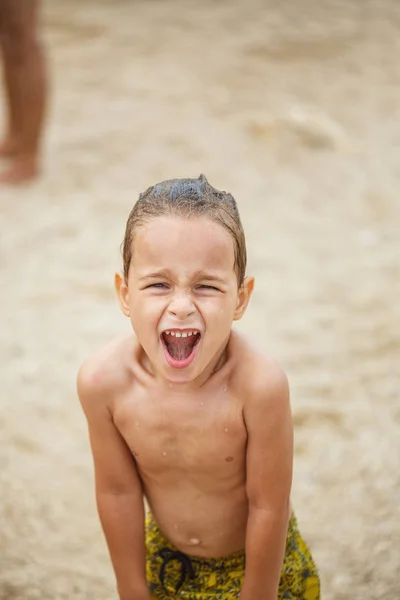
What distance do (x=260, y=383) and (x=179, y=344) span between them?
0.56 feet

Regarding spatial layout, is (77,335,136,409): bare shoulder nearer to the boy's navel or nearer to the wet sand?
the boy's navel

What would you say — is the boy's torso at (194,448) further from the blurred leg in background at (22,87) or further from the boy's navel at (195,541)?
the blurred leg in background at (22,87)

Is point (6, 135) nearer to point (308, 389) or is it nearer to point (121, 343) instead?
point (308, 389)

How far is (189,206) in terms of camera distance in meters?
1.52

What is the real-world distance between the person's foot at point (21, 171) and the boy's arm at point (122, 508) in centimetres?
295

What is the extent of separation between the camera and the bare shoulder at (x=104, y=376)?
1.68m

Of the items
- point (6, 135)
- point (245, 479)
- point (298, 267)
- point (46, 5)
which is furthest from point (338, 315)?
point (46, 5)

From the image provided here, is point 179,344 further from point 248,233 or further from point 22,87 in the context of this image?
point 22,87

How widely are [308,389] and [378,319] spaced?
1.73 feet

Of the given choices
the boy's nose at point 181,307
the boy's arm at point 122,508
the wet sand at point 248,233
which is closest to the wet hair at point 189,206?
the boy's nose at point 181,307

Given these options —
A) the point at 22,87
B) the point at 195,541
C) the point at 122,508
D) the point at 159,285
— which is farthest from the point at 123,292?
the point at 22,87

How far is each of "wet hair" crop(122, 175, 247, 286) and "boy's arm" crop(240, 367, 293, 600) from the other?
23cm

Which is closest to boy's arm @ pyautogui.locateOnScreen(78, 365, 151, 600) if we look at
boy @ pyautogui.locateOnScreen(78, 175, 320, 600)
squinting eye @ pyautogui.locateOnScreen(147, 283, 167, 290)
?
boy @ pyautogui.locateOnScreen(78, 175, 320, 600)

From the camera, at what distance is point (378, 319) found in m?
3.32
